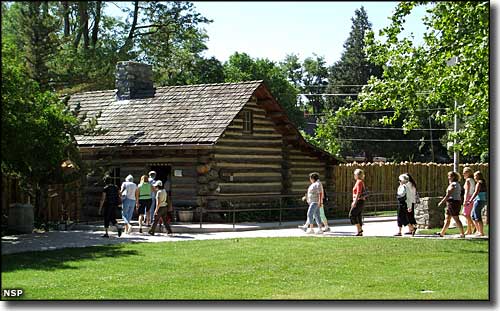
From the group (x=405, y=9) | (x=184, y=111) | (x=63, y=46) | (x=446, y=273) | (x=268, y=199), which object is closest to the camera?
(x=63, y=46)

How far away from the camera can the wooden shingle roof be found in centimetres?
2461

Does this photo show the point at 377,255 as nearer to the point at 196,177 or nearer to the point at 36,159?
the point at 36,159

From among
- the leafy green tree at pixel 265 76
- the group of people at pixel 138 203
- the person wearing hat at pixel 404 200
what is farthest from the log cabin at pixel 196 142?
→ the person wearing hat at pixel 404 200

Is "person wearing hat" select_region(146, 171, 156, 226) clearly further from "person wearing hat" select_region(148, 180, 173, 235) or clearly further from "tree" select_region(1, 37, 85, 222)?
"tree" select_region(1, 37, 85, 222)

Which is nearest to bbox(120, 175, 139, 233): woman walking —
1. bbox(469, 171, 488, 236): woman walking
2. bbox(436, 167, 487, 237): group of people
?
bbox(436, 167, 487, 237): group of people

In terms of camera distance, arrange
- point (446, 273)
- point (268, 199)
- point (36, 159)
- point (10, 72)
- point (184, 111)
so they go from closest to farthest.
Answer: point (10, 72) → point (446, 273) → point (36, 159) → point (184, 111) → point (268, 199)

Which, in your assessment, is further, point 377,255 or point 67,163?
point 67,163

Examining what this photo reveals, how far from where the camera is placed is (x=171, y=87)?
23.5 meters

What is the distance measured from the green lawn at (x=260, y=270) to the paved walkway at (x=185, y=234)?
3.63 feet

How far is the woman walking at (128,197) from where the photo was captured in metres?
21.1

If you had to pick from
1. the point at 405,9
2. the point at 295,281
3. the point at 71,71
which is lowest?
the point at 295,281

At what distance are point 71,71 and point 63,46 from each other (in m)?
0.61

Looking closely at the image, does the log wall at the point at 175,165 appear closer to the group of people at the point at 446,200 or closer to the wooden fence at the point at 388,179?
the group of people at the point at 446,200

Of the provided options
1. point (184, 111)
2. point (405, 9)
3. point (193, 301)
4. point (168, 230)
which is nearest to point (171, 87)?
point (184, 111)
